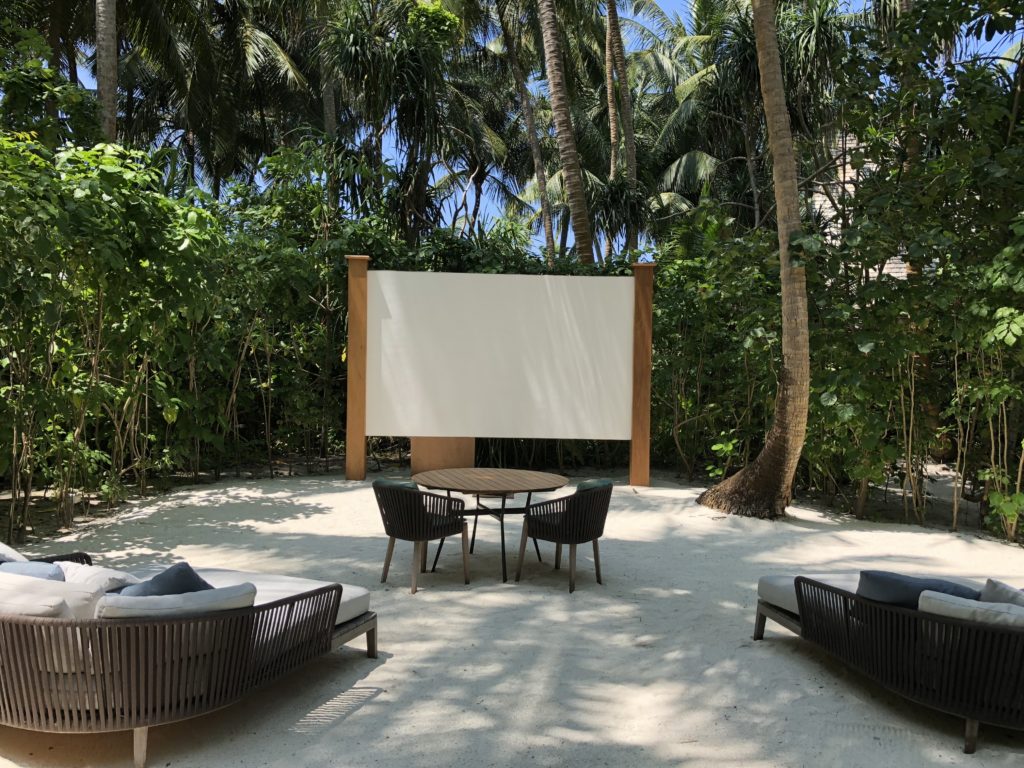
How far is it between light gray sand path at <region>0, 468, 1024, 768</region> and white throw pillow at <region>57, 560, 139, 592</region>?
1.80 feet

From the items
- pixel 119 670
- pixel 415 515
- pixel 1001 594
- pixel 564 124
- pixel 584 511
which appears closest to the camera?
pixel 119 670

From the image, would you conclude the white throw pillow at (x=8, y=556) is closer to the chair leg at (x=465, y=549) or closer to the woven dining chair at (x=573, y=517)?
the chair leg at (x=465, y=549)

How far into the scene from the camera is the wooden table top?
4.76m

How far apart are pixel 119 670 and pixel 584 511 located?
9.03 feet

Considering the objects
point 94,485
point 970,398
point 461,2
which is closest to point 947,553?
point 970,398

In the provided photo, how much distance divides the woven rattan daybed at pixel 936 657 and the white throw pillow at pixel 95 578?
276cm

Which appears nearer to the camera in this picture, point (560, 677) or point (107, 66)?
point (560, 677)

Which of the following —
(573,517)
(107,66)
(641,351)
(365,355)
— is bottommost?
(573,517)

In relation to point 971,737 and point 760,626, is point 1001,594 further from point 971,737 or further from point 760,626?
point 760,626

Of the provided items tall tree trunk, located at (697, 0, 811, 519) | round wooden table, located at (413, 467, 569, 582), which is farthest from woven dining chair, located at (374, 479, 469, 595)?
tall tree trunk, located at (697, 0, 811, 519)

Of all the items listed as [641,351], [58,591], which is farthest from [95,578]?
[641,351]

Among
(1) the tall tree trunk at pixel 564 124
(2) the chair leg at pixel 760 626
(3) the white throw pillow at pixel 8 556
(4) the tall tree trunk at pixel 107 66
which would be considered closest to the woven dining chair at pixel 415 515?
(2) the chair leg at pixel 760 626

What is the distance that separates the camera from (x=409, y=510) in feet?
14.6

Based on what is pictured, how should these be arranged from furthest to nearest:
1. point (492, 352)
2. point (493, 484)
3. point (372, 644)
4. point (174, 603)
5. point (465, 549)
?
1. point (492, 352)
2. point (493, 484)
3. point (465, 549)
4. point (372, 644)
5. point (174, 603)
